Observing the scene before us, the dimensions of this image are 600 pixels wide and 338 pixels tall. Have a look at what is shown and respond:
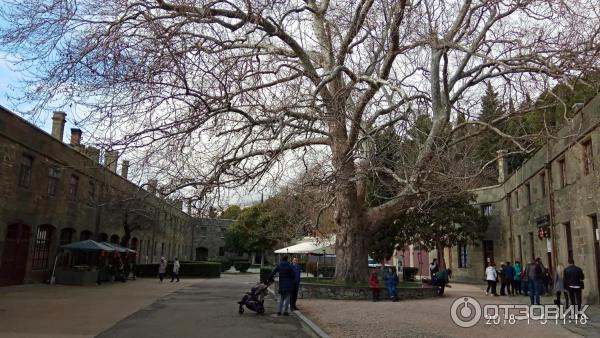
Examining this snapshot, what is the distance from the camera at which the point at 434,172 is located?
1316 cm

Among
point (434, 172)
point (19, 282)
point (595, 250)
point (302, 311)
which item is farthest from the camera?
point (19, 282)

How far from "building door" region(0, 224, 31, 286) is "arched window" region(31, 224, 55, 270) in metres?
0.91

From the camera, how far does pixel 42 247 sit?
80.1 ft

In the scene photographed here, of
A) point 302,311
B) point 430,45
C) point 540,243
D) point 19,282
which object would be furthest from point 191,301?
point 540,243

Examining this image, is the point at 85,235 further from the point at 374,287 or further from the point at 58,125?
the point at 374,287

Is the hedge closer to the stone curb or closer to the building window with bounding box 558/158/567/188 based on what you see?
the stone curb

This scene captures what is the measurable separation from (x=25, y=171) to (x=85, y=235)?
349 inches

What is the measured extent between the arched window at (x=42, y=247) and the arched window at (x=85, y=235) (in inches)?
163

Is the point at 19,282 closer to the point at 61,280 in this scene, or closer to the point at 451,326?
the point at 61,280

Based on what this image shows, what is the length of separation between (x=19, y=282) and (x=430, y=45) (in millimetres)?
20279

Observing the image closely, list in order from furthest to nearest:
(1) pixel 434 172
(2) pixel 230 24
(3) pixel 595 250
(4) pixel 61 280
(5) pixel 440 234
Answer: (5) pixel 440 234
(4) pixel 61 280
(3) pixel 595 250
(1) pixel 434 172
(2) pixel 230 24

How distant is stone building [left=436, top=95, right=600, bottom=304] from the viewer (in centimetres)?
1788

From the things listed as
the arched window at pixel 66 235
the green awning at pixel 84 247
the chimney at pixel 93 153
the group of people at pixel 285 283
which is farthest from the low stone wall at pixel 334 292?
the arched window at pixel 66 235

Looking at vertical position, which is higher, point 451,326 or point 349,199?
point 349,199
